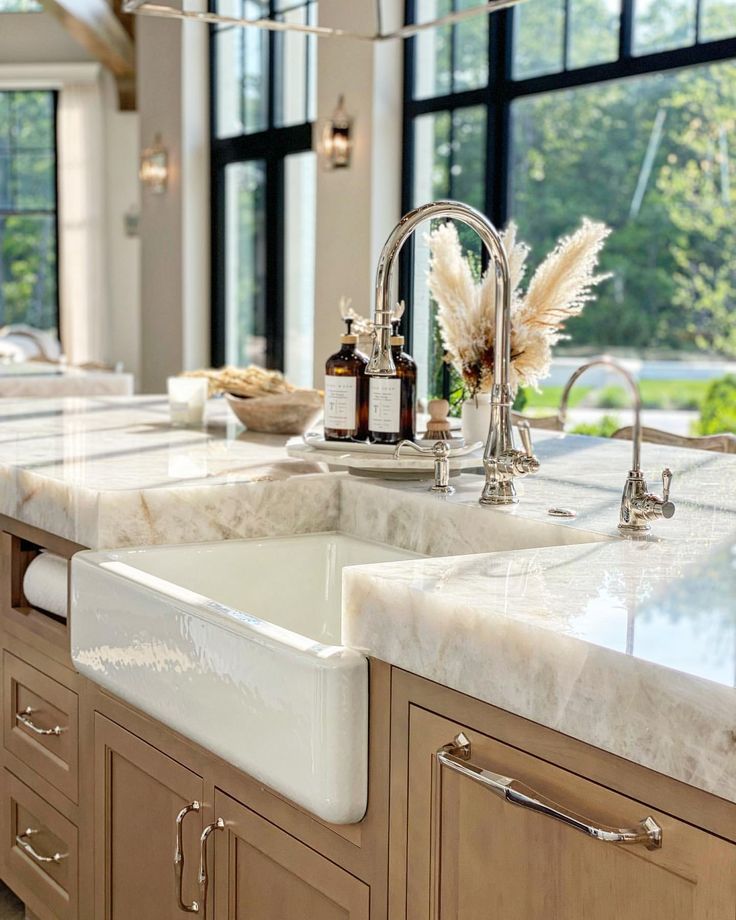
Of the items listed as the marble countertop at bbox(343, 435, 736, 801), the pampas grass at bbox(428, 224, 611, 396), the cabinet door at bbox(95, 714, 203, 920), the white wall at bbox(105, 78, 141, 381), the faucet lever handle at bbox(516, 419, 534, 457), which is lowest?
the cabinet door at bbox(95, 714, 203, 920)

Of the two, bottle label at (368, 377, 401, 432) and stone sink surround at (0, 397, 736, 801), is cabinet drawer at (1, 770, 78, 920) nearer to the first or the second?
stone sink surround at (0, 397, 736, 801)

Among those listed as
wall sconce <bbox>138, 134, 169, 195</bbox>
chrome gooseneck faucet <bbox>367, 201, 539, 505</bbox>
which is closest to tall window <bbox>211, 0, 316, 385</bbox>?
wall sconce <bbox>138, 134, 169, 195</bbox>

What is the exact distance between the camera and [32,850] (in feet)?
6.88

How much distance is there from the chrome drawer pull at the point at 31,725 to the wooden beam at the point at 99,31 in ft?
20.0

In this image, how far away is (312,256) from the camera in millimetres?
6949

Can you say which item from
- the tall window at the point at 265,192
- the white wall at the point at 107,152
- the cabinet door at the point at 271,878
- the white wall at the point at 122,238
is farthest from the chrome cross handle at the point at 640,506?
the white wall at the point at 107,152

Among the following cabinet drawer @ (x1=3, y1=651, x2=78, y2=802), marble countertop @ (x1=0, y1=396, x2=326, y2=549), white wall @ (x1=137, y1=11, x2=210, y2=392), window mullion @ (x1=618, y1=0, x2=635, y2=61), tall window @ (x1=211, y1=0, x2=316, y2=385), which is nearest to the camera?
marble countertop @ (x1=0, y1=396, x2=326, y2=549)

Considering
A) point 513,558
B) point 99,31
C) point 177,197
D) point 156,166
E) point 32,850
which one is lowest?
point 32,850

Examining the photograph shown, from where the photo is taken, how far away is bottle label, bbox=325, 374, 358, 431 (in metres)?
1.99

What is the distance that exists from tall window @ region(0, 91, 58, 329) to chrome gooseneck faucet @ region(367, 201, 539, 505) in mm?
8961

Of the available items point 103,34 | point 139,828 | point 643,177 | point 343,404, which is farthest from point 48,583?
point 643,177

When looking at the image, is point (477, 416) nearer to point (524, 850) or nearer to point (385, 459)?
point (385, 459)

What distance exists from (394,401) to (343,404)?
11cm

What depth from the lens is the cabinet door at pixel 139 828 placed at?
150 cm
